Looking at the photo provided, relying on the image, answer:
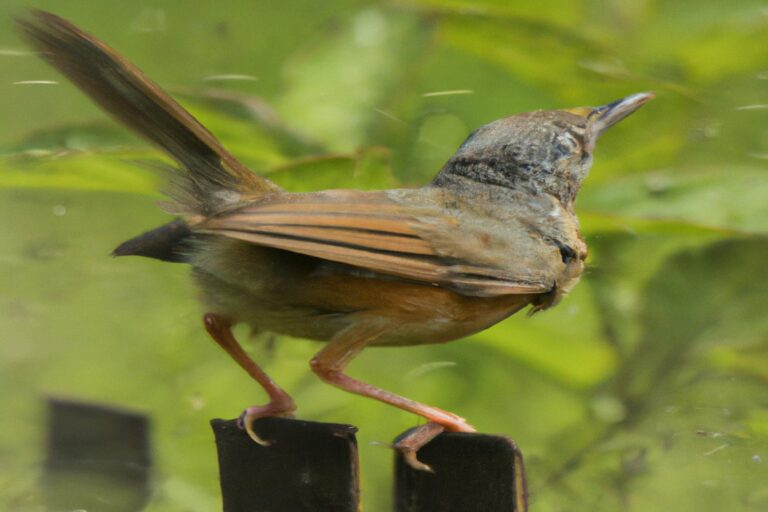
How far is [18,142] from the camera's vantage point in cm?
182

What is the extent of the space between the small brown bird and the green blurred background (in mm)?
425

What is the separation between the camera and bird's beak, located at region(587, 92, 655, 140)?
5.27ft

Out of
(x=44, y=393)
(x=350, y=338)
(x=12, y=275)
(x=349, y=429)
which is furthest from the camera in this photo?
(x=12, y=275)

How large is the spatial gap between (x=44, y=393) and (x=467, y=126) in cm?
113

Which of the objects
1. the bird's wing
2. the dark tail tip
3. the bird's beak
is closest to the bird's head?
the bird's beak

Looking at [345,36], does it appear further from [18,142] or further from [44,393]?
[44,393]

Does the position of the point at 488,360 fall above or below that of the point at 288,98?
below

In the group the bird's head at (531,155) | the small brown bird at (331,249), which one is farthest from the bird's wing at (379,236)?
the bird's head at (531,155)

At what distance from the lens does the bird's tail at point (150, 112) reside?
1.24 metres

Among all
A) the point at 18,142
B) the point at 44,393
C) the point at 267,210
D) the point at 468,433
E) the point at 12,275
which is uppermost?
the point at 267,210

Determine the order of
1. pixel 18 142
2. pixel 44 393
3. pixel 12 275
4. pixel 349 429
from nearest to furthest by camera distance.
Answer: pixel 349 429, pixel 18 142, pixel 44 393, pixel 12 275

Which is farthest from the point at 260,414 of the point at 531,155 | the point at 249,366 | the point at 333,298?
the point at 531,155

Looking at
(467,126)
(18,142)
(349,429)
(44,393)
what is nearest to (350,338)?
(349,429)

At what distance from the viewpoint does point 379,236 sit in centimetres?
129
